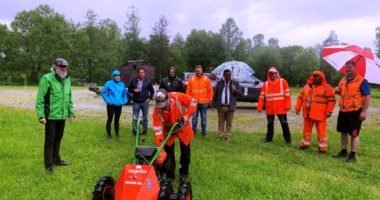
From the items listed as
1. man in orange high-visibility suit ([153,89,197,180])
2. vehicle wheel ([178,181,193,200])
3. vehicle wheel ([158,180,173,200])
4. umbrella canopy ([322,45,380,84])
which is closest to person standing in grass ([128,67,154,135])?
man in orange high-visibility suit ([153,89,197,180])

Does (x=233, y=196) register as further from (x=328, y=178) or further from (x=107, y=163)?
(x=107, y=163)

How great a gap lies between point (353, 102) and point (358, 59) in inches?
37.2

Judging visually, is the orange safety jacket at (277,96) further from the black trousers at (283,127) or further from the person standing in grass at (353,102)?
the person standing in grass at (353,102)

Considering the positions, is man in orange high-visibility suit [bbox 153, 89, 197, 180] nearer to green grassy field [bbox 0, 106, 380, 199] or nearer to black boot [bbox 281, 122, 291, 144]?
green grassy field [bbox 0, 106, 380, 199]

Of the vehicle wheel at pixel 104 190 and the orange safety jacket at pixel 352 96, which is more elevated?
the orange safety jacket at pixel 352 96

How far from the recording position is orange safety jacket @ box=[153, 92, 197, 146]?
5.45 m

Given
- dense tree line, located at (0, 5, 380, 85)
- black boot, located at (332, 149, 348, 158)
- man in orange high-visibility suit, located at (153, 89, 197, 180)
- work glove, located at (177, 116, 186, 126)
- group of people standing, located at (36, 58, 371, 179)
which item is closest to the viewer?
work glove, located at (177, 116, 186, 126)

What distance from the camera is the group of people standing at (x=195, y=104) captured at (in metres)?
5.59

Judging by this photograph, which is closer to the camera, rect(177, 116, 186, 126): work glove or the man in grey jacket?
rect(177, 116, 186, 126): work glove

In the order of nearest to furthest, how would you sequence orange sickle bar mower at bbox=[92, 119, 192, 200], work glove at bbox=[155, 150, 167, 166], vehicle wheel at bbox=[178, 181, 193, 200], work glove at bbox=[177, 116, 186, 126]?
orange sickle bar mower at bbox=[92, 119, 192, 200]
vehicle wheel at bbox=[178, 181, 193, 200]
work glove at bbox=[155, 150, 167, 166]
work glove at bbox=[177, 116, 186, 126]

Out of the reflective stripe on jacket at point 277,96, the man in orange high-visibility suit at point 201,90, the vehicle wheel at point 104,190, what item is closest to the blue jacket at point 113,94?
the man in orange high-visibility suit at point 201,90

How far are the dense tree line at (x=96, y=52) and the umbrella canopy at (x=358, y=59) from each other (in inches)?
1612

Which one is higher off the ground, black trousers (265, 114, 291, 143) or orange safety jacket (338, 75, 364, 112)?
orange safety jacket (338, 75, 364, 112)

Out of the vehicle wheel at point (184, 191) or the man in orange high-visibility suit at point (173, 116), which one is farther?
the man in orange high-visibility suit at point (173, 116)
